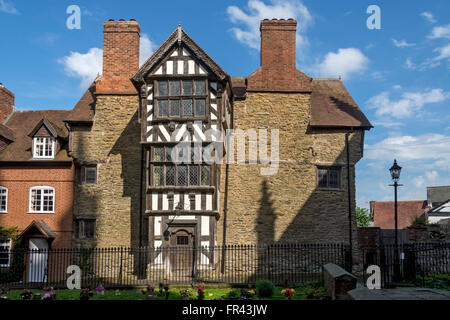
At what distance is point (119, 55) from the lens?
78.5 ft

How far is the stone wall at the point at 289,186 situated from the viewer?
22.6 m

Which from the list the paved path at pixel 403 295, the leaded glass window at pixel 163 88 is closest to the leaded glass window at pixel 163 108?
the leaded glass window at pixel 163 88

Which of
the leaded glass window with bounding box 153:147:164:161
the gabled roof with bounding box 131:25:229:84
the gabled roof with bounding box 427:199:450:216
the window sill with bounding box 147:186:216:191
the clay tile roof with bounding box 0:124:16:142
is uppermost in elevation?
the gabled roof with bounding box 131:25:229:84

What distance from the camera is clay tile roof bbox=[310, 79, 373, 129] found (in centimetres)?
2331

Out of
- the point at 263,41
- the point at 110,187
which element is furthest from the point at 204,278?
the point at 263,41

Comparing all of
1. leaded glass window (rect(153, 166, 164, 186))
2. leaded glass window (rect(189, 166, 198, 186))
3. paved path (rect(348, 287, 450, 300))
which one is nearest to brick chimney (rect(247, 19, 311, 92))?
leaded glass window (rect(189, 166, 198, 186))

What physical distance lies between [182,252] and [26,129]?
475 inches

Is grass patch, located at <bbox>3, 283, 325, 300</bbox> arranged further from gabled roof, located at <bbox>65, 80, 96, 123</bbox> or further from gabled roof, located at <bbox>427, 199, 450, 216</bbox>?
gabled roof, located at <bbox>427, 199, 450, 216</bbox>

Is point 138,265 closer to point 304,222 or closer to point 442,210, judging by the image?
point 304,222

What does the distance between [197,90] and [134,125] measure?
170 inches

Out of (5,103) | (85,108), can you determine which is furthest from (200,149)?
(5,103)

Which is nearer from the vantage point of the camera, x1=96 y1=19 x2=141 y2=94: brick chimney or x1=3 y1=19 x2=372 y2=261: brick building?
x1=3 y1=19 x2=372 y2=261: brick building

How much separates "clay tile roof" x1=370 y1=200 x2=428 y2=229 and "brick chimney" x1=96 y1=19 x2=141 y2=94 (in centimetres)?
4196
